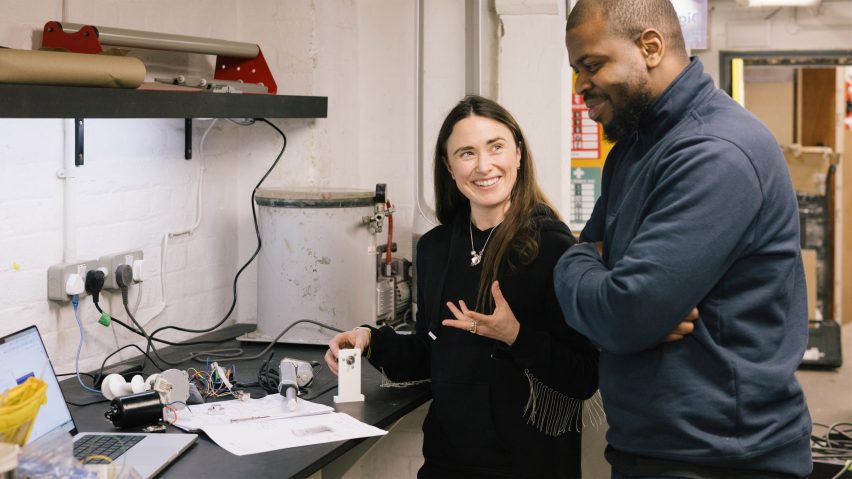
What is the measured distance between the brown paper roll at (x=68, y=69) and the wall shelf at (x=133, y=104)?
0.02 metres

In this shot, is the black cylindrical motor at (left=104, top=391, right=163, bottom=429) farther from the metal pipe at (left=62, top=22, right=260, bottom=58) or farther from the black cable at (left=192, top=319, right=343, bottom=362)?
the metal pipe at (left=62, top=22, right=260, bottom=58)

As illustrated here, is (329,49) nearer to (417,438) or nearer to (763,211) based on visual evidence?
(417,438)

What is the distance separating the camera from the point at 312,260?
2.89 meters

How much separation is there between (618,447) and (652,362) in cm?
18

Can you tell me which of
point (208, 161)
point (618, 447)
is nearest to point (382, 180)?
point (208, 161)

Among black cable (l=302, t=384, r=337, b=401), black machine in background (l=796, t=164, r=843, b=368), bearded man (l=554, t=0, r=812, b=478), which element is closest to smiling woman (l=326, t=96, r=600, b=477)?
black cable (l=302, t=384, r=337, b=401)

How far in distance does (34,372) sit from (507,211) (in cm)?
111

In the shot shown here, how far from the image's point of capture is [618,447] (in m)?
1.71

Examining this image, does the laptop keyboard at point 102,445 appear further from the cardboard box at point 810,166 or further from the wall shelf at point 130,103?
the cardboard box at point 810,166

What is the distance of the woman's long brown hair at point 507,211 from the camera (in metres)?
2.25

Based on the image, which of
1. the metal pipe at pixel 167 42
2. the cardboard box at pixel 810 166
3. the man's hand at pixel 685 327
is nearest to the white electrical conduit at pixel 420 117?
the metal pipe at pixel 167 42

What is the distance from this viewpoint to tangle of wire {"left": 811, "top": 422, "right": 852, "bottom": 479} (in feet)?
13.6

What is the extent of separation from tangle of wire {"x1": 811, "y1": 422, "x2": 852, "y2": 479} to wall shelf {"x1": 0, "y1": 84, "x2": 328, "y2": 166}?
2502 millimetres

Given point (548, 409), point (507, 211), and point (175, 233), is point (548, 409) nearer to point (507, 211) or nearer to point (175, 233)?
point (507, 211)
